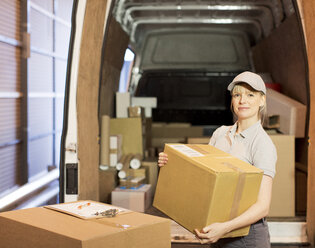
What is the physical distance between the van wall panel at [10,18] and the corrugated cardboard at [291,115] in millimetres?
4208

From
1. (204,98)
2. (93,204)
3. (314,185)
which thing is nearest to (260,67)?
A: (204,98)

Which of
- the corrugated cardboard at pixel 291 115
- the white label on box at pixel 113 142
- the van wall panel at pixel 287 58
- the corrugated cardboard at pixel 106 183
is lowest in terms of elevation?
the corrugated cardboard at pixel 106 183

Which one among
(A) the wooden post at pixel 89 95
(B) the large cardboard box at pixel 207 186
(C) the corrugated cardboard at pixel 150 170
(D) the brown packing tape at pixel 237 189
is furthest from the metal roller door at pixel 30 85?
(D) the brown packing tape at pixel 237 189

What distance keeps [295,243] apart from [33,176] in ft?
20.2

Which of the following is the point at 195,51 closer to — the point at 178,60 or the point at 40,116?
the point at 178,60

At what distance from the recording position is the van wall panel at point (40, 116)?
7566mm

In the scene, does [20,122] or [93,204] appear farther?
[20,122]

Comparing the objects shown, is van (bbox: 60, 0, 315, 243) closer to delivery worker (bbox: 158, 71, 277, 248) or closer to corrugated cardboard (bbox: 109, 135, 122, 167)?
corrugated cardboard (bbox: 109, 135, 122, 167)

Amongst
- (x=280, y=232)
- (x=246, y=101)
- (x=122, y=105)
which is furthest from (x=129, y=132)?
(x=246, y=101)

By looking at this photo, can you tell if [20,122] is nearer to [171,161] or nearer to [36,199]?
[36,199]

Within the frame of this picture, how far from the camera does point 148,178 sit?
393cm

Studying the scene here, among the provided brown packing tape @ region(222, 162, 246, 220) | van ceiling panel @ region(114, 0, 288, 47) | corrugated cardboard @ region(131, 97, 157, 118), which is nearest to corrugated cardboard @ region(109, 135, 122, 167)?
corrugated cardboard @ region(131, 97, 157, 118)

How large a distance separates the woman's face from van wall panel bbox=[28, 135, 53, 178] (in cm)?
631

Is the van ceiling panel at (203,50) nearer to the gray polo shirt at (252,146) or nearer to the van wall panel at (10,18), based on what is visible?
the van wall panel at (10,18)
